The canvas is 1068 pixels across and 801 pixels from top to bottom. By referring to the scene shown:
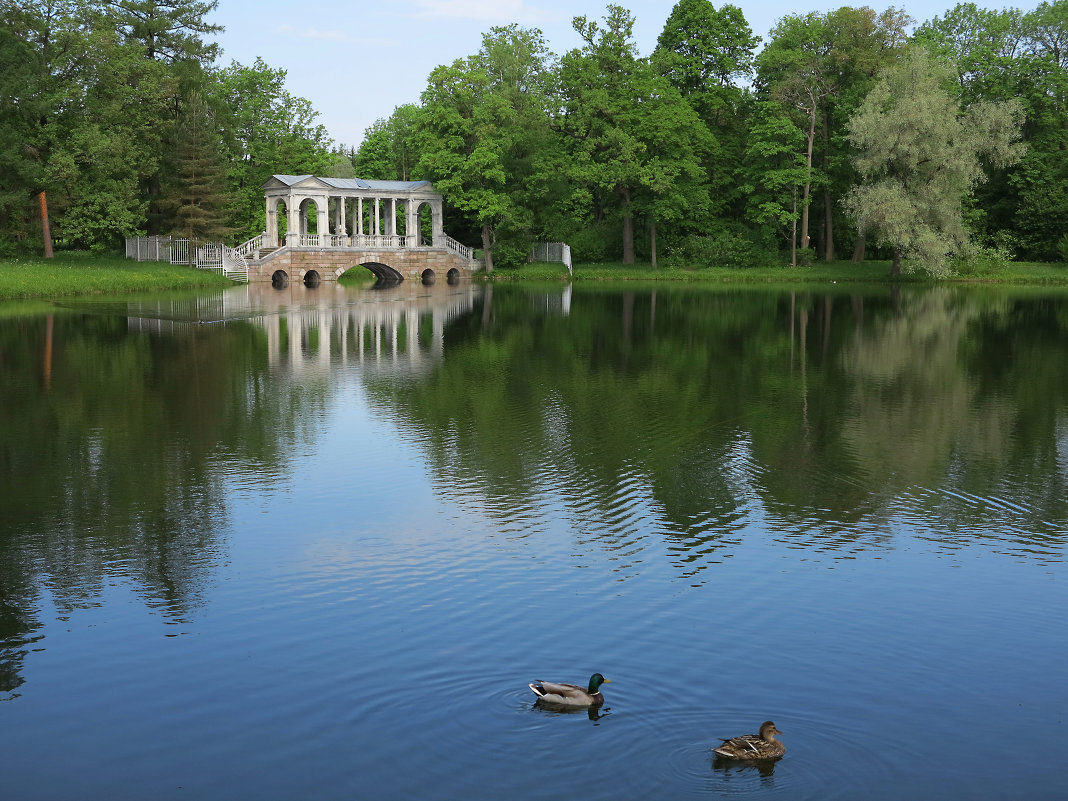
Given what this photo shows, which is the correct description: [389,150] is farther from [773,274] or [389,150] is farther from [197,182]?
[773,274]

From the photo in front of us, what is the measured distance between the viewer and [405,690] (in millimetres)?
9570

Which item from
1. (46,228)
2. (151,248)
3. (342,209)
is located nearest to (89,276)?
(46,228)

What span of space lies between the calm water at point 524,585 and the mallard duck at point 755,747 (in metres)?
0.13

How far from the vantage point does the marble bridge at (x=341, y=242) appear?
72.7m

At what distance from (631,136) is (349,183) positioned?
67.1 feet

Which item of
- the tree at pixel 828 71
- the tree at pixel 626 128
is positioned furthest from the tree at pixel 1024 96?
the tree at pixel 626 128

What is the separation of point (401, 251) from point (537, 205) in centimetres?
1166

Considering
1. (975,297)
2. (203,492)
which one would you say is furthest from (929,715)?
(975,297)

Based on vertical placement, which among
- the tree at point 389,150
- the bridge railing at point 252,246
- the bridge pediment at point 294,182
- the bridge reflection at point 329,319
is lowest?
the bridge reflection at point 329,319

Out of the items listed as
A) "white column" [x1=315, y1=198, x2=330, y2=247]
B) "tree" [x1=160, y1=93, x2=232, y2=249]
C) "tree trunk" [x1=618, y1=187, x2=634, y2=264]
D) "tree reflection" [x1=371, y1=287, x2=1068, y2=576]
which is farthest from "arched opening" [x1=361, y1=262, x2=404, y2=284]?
"tree reflection" [x1=371, y1=287, x2=1068, y2=576]

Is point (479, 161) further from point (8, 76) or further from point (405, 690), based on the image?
point (405, 690)

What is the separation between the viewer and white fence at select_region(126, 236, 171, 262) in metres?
69.2

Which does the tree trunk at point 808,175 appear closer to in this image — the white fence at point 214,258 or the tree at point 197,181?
the white fence at point 214,258

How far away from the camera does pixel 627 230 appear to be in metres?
80.5
